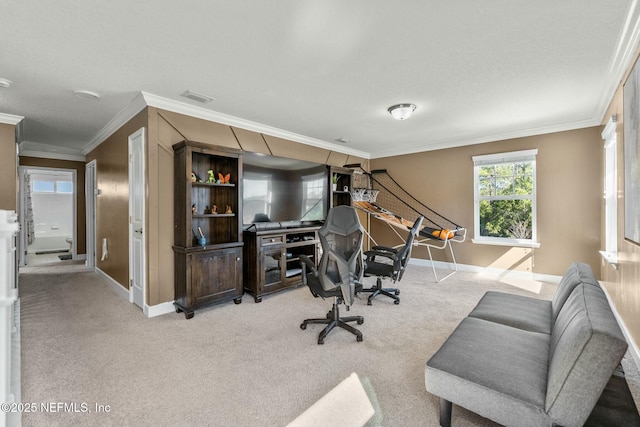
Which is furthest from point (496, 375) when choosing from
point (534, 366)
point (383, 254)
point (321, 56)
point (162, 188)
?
point (162, 188)

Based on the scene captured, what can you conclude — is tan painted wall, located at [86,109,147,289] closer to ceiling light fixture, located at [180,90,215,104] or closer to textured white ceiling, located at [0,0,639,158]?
textured white ceiling, located at [0,0,639,158]

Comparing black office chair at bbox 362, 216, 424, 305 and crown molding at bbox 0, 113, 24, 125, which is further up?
crown molding at bbox 0, 113, 24, 125

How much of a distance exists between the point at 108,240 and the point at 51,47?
3.12 m

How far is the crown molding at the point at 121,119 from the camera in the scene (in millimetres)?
3211

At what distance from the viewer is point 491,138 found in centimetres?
489

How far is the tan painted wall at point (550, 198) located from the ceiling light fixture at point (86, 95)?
531 centimetres

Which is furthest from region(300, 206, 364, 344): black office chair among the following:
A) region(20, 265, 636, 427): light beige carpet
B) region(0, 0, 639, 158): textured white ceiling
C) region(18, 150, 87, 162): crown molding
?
region(18, 150, 87, 162): crown molding

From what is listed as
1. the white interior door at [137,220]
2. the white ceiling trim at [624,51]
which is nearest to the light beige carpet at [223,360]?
the white interior door at [137,220]

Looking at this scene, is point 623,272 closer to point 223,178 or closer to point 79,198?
point 223,178

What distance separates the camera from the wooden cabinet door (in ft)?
10.3

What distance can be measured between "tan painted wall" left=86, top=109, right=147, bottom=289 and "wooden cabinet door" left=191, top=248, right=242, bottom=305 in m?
1.31

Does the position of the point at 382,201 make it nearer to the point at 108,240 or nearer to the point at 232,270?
the point at 232,270

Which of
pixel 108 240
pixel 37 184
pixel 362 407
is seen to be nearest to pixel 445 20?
pixel 362 407

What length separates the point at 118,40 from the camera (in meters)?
2.10
